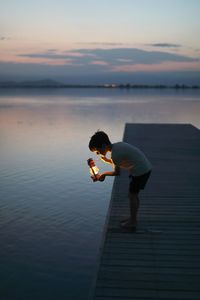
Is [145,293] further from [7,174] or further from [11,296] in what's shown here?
[7,174]

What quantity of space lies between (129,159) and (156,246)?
4.32 feet

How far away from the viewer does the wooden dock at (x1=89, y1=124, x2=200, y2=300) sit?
4867 mm

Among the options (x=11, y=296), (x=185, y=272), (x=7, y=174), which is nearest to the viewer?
(x=185, y=272)

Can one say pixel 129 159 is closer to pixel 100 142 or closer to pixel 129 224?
pixel 100 142

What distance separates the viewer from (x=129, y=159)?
19.9 ft

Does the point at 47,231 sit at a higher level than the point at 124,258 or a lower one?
lower

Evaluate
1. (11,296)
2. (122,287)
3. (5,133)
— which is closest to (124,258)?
(122,287)

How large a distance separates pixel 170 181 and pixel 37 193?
4285 millimetres

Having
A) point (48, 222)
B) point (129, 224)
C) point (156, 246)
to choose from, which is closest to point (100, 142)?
point (129, 224)

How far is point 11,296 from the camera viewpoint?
22.5 feet

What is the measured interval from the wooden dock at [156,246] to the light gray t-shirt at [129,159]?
106 centimetres

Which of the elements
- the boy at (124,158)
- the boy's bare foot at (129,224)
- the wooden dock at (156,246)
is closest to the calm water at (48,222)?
the wooden dock at (156,246)

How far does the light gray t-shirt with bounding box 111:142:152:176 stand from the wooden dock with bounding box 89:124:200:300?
106cm

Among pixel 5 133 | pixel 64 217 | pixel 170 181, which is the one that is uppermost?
pixel 170 181
